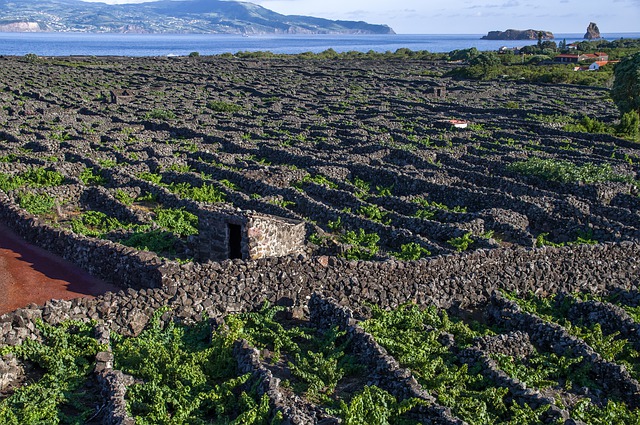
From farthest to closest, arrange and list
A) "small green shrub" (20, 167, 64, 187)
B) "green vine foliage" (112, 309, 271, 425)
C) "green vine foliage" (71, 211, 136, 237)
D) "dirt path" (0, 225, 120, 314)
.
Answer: "small green shrub" (20, 167, 64, 187) < "green vine foliage" (71, 211, 136, 237) < "dirt path" (0, 225, 120, 314) < "green vine foliage" (112, 309, 271, 425)

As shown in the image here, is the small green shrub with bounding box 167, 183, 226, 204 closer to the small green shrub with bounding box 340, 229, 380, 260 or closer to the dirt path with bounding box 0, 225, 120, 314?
the small green shrub with bounding box 340, 229, 380, 260

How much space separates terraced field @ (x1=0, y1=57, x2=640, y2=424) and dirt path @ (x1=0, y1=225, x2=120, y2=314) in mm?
617

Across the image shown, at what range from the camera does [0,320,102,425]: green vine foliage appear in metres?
11.5

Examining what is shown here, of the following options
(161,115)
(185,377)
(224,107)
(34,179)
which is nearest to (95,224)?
(34,179)

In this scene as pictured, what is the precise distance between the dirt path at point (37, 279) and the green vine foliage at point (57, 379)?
362 centimetres

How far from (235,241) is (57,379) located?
785cm

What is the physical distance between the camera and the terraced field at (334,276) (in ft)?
41.1

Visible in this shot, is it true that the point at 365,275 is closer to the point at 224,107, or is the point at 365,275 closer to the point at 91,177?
the point at 91,177

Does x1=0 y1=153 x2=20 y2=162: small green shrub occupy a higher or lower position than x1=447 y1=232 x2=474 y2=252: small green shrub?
higher

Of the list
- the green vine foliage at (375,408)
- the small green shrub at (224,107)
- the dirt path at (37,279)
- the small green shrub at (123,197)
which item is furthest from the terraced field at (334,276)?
the small green shrub at (224,107)

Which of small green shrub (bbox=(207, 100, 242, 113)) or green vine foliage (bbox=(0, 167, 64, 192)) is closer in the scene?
green vine foliage (bbox=(0, 167, 64, 192))

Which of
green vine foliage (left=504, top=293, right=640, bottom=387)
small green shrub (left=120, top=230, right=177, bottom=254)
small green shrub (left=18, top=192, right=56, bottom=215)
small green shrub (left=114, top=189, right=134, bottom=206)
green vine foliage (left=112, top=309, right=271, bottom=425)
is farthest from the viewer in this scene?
small green shrub (left=114, top=189, right=134, bottom=206)

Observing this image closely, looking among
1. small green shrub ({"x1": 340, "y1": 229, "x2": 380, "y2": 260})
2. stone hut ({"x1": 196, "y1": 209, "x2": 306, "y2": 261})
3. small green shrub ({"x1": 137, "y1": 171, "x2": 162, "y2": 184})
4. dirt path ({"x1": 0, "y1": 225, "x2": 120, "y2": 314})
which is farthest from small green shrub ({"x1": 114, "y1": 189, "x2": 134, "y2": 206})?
small green shrub ({"x1": 340, "y1": 229, "x2": 380, "y2": 260})

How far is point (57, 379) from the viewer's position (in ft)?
41.8
